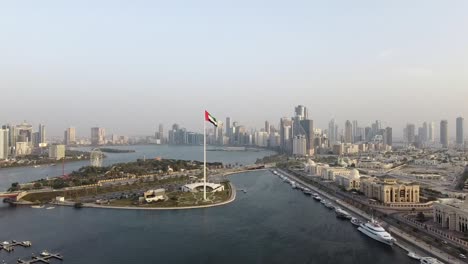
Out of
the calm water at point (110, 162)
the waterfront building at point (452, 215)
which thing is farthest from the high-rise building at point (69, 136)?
the waterfront building at point (452, 215)

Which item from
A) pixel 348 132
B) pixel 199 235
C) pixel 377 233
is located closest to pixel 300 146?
pixel 348 132

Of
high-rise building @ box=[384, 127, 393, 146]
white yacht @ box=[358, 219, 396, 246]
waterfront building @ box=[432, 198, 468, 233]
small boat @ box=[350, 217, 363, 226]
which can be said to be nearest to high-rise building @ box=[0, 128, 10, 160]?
small boat @ box=[350, 217, 363, 226]

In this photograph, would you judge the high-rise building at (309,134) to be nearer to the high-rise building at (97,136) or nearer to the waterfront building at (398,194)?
the waterfront building at (398,194)

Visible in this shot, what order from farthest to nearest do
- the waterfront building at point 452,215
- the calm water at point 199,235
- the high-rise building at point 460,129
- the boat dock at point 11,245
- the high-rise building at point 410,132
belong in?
the high-rise building at point 410,132 < the high-rise building at point 460,129 < the waterfront building at point 452,215 < the boat dock at point 11,245 < the calm water at point 199,235

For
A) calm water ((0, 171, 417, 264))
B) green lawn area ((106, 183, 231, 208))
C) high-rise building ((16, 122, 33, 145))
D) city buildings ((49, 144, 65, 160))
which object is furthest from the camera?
high-rise building ((16, 122, 33, 145))

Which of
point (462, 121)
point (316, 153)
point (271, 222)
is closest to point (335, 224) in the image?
point (271, 222)

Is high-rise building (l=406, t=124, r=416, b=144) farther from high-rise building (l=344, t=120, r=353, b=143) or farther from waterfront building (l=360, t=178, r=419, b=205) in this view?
waterfront building (l=360, t=178, r=419, b=205)
